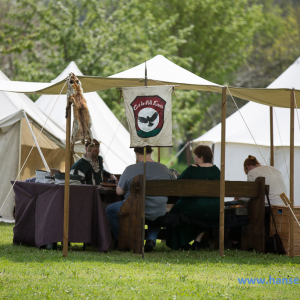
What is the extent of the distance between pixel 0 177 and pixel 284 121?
18.2 feet

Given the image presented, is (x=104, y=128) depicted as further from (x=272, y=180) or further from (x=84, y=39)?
(x=84, y=39)

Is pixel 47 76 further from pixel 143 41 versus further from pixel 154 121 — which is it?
pixel 154 121

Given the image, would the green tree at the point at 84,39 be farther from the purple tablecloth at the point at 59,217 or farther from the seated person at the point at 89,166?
the purple tablecloth at the point at 59,217

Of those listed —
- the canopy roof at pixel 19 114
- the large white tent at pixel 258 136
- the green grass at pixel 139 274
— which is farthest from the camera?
the large white tent at pixel 258 136

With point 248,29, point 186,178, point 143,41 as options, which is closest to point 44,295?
point 186,178

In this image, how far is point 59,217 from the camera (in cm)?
529

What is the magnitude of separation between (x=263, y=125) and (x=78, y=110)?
5.83 meters

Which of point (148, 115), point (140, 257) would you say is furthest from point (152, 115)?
point (140, 257)

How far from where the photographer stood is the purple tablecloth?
5.30m

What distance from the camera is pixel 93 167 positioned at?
645 cm

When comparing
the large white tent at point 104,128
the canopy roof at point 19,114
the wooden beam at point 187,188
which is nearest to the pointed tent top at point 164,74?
the wooden beam at point 187,188

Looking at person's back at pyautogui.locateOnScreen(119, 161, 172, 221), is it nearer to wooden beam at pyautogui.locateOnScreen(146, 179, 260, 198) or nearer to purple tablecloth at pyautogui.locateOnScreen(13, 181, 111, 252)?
wooden beam at pyautogui.locateOnScreen(146, 179, 260, 198)

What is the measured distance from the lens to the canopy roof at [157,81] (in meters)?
5.42

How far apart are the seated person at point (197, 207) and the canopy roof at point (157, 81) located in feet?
2.67
